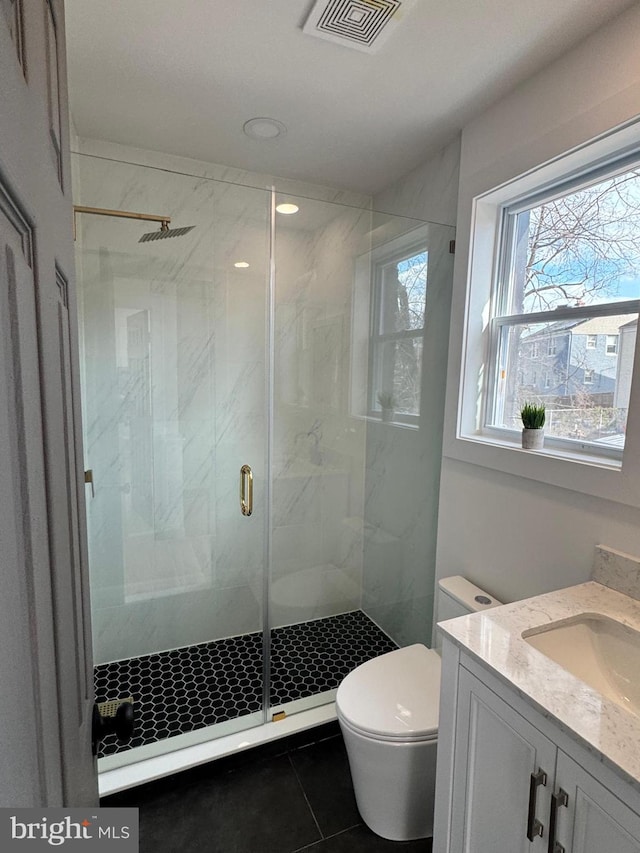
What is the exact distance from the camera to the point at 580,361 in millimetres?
1581

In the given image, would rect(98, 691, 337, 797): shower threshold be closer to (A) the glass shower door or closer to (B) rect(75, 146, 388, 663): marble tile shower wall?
(A) the glass shower door

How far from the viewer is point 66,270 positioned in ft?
2.16

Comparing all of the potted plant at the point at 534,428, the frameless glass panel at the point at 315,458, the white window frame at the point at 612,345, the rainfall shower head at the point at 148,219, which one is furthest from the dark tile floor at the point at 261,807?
the rainfall shower head at the point at 148,219

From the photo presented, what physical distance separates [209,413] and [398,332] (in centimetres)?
113

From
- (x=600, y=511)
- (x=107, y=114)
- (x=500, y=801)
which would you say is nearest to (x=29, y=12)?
(x=500, y=801)

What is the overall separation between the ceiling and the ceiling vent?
0.11 ft

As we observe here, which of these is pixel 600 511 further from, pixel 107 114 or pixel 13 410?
pixel 107 114

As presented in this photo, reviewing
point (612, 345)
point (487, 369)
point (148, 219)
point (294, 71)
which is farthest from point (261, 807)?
point (294, 71)

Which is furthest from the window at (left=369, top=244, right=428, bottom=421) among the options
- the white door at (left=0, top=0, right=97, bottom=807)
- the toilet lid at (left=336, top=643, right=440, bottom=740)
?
the white door at (left=0, top=0, right=97, bottom=807)

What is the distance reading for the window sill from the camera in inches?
51.3

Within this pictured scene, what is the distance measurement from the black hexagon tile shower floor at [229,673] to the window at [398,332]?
1.29 meters

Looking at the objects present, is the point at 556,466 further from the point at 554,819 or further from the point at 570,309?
the point at 554,819

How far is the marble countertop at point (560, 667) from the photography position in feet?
2.55

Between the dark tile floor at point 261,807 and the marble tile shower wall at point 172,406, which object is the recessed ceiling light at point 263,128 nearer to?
the marble tile shower wall at point 172,406
